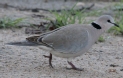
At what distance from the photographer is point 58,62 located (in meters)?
6.57

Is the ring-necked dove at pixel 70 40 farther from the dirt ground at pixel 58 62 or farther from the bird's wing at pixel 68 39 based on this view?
the dirt ground at pixel 58 62

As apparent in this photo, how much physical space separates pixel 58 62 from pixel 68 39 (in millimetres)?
652

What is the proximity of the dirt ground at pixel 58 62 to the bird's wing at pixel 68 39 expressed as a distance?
7.7 inches

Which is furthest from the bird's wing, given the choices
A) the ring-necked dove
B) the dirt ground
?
the dirt ground

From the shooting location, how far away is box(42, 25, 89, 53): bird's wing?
19.6 ft

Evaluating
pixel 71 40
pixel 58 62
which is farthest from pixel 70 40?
pixel 58 62

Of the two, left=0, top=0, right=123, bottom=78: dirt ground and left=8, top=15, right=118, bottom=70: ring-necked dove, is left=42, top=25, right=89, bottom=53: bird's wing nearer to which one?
left=8, top=15, right=118, bottom=70: ring-necked dove

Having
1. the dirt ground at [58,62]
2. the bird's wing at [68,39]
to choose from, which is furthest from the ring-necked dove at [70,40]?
the dirt ground at [58,62]

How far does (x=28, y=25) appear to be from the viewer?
8.88 metres

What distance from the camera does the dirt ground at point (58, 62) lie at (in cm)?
588

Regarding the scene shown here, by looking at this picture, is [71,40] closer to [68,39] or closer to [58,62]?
[68,39]

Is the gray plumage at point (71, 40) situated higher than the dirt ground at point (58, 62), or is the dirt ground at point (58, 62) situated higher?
the gray plumage at point (71, 40)

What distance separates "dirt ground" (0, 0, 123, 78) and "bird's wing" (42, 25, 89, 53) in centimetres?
19

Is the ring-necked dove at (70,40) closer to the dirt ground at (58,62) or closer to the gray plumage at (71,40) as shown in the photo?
the gray plumage at (71,40)
